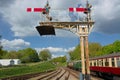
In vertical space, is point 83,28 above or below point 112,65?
above

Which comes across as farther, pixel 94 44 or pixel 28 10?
pixel 94 44

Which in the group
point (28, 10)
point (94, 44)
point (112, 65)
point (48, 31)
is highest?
point (94, 44)

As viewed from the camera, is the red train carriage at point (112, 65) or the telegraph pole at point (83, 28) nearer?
the telegraph pole at point (83, 28)

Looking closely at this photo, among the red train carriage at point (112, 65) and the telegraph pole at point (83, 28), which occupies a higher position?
the telegraph pole at point (83, 28)

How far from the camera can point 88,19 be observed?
21234mm

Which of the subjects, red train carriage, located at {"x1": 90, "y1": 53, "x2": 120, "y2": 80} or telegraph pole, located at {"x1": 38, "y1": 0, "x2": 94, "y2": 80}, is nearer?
telegraph pole, located at {"x1": 38, "y1": 0, "x2": 94, "y2": 80}

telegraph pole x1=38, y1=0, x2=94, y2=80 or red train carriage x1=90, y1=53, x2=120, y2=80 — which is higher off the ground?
telegraph pole x1=38, y1=0, x2=94, y2=80

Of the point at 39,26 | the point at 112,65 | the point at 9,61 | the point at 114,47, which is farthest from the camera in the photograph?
the point at 9,61

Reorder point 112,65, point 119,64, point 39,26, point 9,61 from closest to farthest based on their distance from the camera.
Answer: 1. point 39,26
2. point 119,64
3. point 112,65
4. point 9,61

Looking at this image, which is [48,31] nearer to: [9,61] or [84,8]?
[84,8]

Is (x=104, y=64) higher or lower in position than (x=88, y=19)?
lower

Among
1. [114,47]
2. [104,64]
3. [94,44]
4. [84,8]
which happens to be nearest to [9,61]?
[94,44]

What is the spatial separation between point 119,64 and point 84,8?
23.7ft

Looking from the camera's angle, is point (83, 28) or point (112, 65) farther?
point (112, 65)
